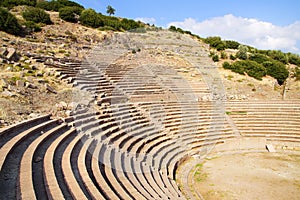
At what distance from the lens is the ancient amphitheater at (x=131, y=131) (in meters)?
5.06

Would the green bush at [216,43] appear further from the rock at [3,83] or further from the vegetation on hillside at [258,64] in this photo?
the rock at [3,83]

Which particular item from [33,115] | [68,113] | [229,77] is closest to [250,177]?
[68,113]

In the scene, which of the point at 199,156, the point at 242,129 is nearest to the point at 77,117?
the point at 199,156

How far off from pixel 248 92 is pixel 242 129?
21.8ft

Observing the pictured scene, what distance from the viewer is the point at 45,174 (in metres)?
4.80

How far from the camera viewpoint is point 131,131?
32.3ft

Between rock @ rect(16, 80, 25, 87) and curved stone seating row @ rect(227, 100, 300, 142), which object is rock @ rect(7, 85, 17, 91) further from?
curved stone seating row @ rect(227, 100, 300, 142)

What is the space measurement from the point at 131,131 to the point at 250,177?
4.76 meters

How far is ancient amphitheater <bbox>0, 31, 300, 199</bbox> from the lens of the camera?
506 centimetres

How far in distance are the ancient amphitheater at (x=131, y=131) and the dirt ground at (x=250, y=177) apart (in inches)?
31.5

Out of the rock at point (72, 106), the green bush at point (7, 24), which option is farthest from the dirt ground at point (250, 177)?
the green bush at point (7, 24)

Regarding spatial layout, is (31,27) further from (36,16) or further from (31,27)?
(36,16)

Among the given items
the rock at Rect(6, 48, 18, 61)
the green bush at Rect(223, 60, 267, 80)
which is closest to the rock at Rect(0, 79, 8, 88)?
the rock at Rect(6, 48, 18, 61)

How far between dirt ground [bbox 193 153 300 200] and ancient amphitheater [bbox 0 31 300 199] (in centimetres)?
80
